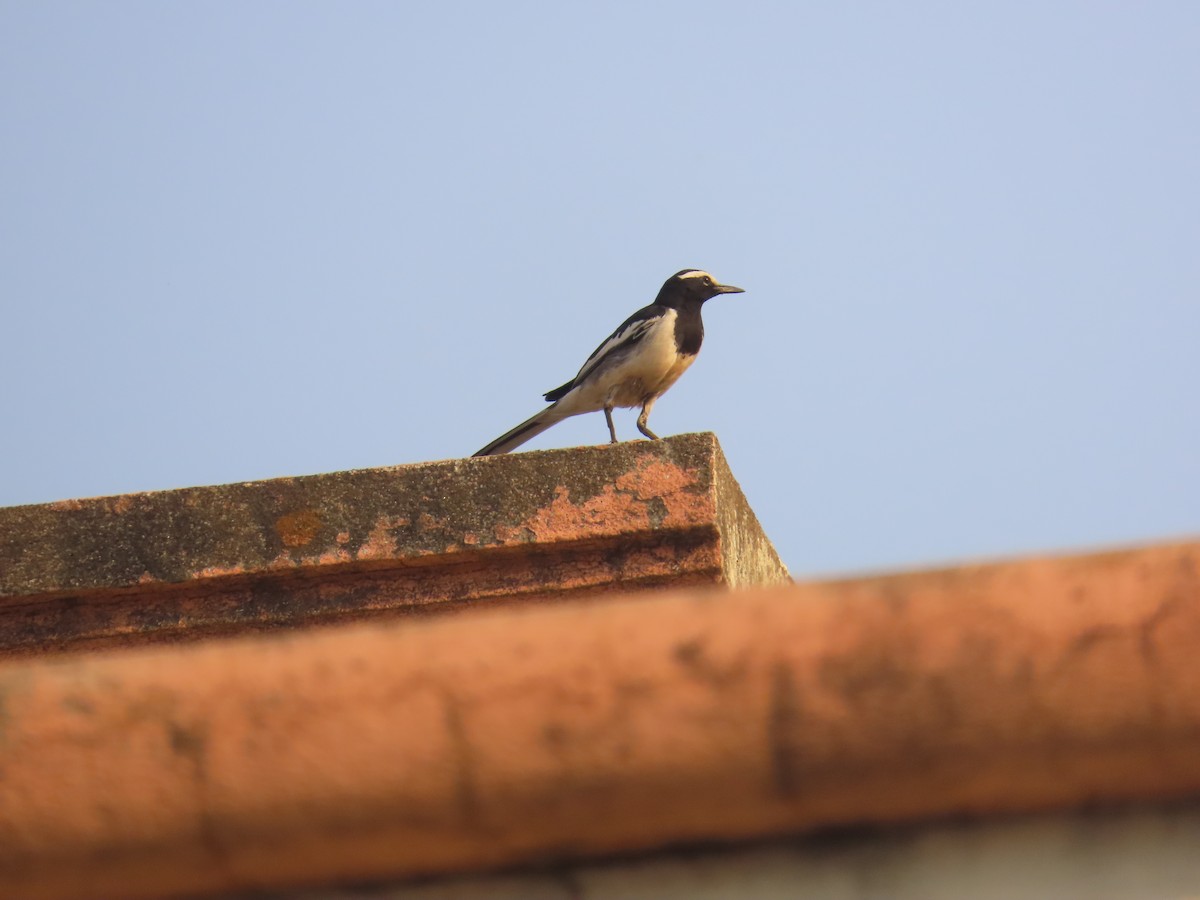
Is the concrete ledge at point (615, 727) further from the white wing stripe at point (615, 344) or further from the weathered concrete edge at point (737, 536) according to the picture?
the white wing stripe at point (615, 344)

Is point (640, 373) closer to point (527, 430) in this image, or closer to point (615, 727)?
point (527, 430)

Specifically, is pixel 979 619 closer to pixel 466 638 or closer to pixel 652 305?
pixel 466 638

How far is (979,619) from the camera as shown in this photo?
1.39 meters

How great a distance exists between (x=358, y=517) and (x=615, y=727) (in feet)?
7.75

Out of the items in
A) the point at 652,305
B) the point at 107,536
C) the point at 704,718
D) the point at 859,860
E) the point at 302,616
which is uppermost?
the point at 652,305

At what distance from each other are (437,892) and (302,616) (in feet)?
7.09

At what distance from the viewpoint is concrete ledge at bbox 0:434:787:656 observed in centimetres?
360

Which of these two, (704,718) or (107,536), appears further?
(107,536)

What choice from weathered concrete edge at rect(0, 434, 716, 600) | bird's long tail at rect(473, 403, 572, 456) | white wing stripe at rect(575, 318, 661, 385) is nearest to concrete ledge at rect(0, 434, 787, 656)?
weathered concrete edge at rect(0, 434, 716, 600)

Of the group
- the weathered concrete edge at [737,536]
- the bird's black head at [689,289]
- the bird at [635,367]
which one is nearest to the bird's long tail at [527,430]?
the bird at [635,367]

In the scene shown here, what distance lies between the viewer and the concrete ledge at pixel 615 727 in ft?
4.52

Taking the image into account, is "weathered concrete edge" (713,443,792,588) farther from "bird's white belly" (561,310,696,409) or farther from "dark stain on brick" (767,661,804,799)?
"bird's white belly" (561,310,696,409)

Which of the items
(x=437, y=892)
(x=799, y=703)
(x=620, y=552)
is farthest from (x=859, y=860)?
(x=620, y=552)

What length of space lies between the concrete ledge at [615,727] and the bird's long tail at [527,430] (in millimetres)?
6711
